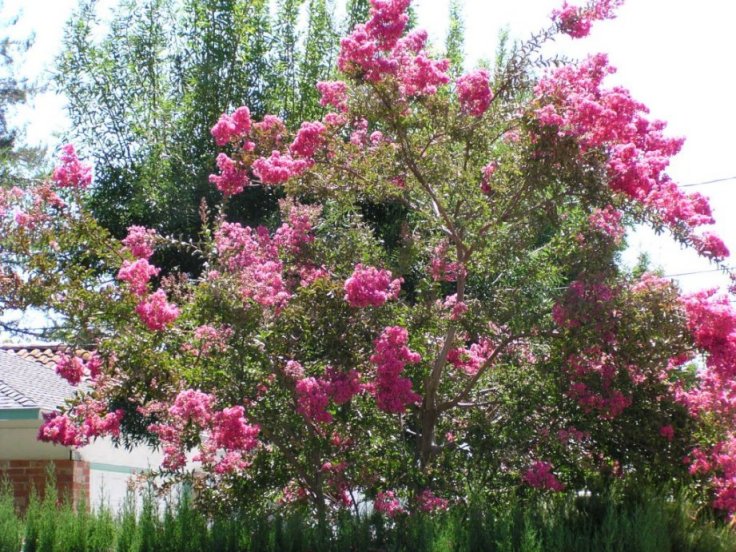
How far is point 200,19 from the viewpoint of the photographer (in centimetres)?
1415

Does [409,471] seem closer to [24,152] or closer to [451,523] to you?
[451,523]

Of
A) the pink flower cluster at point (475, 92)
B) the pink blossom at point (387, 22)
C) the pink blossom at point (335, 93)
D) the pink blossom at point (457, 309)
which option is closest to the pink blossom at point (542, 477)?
the pink blossom at point (457, 309)

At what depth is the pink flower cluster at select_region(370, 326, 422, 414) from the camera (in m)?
6.80

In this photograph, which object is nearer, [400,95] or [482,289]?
[400,95]

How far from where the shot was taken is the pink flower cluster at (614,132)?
23.1ft

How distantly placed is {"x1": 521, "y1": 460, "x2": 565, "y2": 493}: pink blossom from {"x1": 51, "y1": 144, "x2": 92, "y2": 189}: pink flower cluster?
4.20m

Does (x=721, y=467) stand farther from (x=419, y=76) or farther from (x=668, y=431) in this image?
(x=419, y=76)

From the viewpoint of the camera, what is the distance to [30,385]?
1250cm

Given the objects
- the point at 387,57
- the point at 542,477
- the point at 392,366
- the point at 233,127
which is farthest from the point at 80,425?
the point at 387,57

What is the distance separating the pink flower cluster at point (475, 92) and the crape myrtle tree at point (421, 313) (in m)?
0.02

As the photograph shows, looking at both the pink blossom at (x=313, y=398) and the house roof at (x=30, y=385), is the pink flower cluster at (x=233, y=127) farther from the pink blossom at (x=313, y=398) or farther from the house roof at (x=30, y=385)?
the house roof at (x=30, y=385)

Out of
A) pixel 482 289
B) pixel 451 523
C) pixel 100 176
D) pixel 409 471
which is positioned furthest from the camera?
pixel 100 176

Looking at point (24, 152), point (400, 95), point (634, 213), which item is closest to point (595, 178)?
point (634, 213)

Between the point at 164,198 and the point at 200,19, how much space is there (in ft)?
9.43
